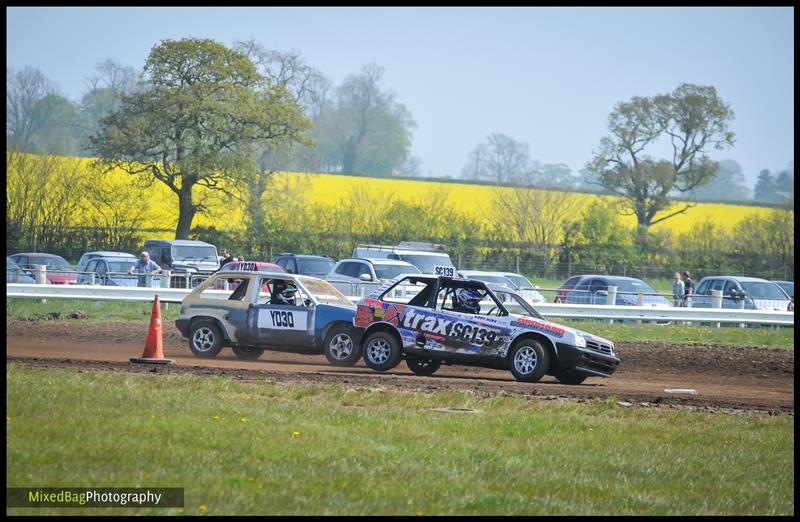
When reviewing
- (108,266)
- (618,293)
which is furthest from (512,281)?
(108,266)

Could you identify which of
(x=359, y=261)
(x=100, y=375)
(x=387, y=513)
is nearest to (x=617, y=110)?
(x=359, y=261)

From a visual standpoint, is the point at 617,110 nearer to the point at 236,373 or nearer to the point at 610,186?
the point at 610,186

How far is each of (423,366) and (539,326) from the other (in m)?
2.28

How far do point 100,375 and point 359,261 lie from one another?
18236 mm

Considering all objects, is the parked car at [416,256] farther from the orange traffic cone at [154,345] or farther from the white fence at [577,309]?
the orange traffic cone at [154,345]

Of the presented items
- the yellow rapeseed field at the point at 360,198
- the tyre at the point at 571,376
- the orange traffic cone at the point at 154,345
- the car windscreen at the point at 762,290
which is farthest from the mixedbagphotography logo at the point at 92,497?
the yellow rapeseed field at the point at 360,198

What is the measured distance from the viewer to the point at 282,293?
749 inches

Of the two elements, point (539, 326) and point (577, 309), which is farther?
point (577, 309)

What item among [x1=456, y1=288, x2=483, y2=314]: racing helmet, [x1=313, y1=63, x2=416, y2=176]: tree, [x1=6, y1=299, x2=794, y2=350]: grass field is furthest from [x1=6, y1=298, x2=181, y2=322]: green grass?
[x1=313, y1=63, x2=416, y2=176]: tree

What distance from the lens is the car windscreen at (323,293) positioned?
18.8m

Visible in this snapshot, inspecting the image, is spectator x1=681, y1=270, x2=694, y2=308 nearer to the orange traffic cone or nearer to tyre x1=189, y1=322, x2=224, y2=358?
tyre x1=189, y1=322, x2=224, y2=358

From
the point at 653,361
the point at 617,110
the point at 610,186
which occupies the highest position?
the point at 617,110

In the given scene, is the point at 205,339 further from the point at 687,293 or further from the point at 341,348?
the point at 687,293

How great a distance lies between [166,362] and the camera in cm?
1673
